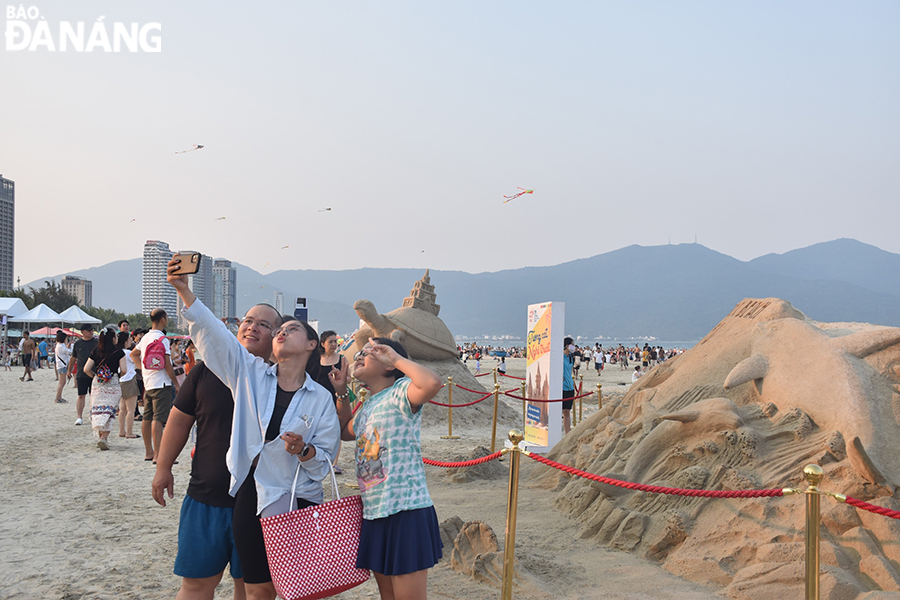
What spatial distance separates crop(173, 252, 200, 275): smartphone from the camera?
2.40 meters

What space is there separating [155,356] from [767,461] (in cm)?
633

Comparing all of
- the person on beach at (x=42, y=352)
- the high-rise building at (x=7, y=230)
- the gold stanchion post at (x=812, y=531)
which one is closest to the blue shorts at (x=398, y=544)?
the gold stanchion post at (x=812, y=531)

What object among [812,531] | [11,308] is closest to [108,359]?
[812,531]

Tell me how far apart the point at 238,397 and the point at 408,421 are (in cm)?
68

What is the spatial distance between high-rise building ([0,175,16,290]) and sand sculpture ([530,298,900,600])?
7492cm

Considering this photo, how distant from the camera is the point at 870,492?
416 cm

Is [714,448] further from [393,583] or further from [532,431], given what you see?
[532,431]

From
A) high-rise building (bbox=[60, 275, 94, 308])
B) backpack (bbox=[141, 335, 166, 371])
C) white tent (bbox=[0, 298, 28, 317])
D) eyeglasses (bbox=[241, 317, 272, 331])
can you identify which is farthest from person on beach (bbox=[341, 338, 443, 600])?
high-rise building (bbox=[60, 275, 94, 308])

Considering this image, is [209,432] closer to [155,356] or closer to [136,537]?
[136,537]

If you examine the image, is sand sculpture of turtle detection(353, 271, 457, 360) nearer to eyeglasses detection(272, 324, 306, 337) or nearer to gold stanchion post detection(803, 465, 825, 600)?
eyeglasses detection(272, 324, 306, 337)

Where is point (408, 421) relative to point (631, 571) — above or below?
above

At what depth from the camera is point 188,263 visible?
2.42 metres

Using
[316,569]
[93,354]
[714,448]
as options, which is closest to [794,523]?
[714,448]

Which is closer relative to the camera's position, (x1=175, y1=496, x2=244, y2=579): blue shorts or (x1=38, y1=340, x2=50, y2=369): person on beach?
(x1=175, y1=496, x2=244, y2=579): blue shorts
